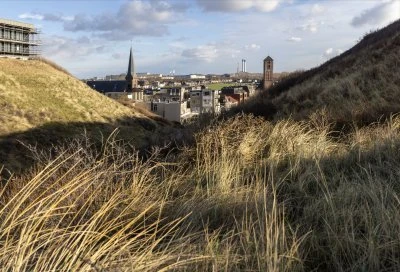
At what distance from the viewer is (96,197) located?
11.2ft

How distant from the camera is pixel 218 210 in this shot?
3.53 m

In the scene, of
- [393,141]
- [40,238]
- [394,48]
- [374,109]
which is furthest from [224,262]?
[394,48]

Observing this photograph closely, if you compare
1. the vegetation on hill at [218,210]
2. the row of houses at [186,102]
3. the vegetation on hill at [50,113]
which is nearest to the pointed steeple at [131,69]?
the row of houses at [186,102]

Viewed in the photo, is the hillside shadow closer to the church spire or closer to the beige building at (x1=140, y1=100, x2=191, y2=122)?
the beige building at (x1=140, y1=100, x2=191, y2=122)

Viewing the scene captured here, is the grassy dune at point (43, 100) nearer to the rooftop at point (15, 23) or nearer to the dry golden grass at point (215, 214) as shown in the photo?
the rooftop at point (15, 23)

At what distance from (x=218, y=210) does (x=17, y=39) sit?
76137 millimetres

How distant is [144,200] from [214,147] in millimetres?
2065

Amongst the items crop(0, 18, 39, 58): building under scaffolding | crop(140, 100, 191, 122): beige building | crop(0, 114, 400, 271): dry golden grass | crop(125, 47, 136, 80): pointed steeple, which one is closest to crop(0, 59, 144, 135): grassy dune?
crop(0, 18, 39, 58): building under scaffolding

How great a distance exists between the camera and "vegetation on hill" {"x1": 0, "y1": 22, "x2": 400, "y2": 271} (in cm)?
250

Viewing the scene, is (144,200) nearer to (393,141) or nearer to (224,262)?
(224,262)

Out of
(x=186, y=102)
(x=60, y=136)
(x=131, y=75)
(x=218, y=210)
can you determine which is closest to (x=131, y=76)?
(x=131, y=75)

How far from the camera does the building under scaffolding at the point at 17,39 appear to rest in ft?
225

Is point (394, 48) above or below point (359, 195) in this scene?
above

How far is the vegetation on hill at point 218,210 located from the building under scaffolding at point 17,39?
2658 inches
